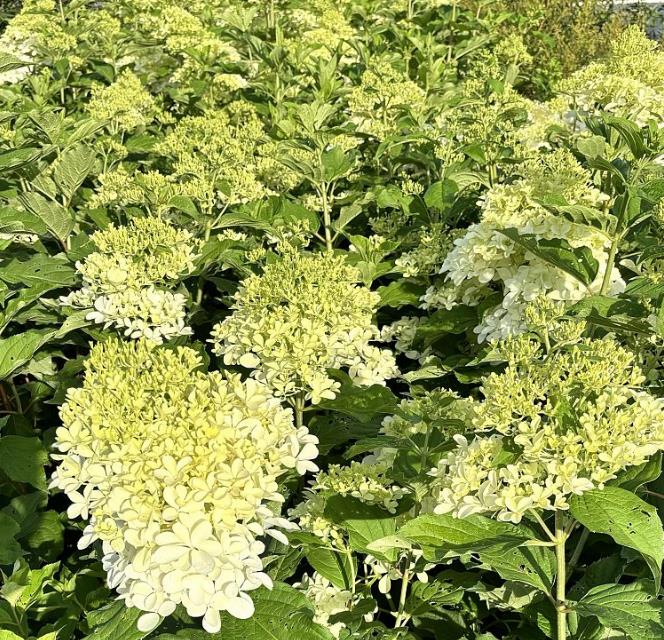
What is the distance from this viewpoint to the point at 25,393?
2750 mm

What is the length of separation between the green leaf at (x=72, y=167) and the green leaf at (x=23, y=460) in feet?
3.90

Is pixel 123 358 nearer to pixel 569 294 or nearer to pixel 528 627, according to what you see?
pixel 528 627

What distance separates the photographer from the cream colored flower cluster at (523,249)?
7.02 ft

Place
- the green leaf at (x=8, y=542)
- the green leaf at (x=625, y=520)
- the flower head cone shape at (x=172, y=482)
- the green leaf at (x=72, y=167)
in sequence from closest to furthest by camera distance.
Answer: the flower head cone shape at (x=172, y=482), the green leaf at (x=625, y=520), the green leaf at (x=8, y=542), the green leaf at (x=72, y=167)

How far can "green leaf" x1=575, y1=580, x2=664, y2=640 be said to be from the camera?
51.8 inches

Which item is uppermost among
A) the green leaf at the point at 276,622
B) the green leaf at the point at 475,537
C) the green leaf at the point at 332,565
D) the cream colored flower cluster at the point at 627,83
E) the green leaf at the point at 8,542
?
the cream colored flower cluster at the point at 627,83

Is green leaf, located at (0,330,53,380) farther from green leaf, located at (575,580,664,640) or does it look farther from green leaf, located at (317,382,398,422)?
green leaf, located at (575,580,664,640)

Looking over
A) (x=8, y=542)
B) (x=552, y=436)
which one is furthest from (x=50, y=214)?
(x=552, y=436)

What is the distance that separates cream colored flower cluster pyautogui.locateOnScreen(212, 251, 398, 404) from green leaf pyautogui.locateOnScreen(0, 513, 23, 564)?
0.66 metres

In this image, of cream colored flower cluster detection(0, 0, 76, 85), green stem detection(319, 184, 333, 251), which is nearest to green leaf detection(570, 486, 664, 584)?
green stem detection(319, 184, 333, 251)

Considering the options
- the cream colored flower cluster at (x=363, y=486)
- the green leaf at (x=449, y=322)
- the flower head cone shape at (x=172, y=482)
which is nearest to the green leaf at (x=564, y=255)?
the green leaf at (x=449, y=322)

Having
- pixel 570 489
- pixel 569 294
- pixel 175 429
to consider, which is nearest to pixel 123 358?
pixel 175 429

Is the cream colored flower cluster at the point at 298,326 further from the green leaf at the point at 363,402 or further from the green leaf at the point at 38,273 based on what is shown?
the green leaf at the point at 38,273

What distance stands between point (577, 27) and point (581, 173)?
29.6 ft
